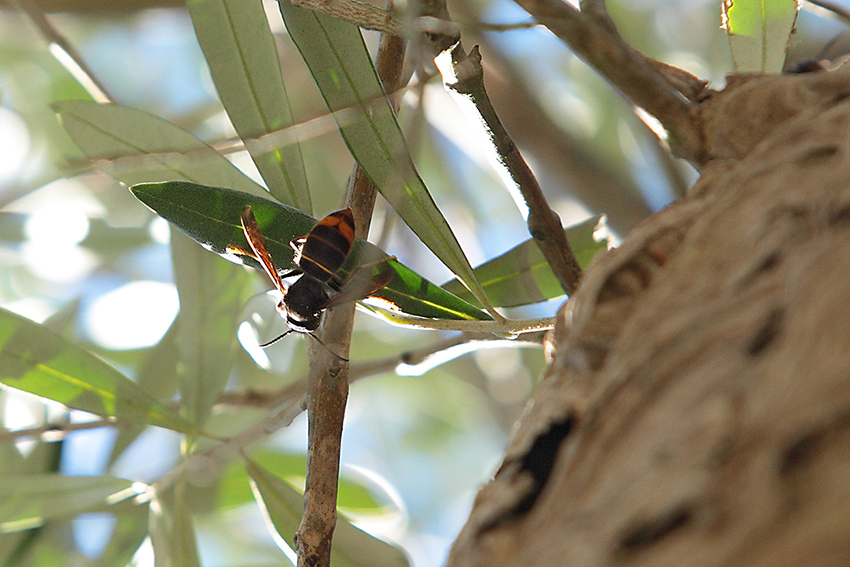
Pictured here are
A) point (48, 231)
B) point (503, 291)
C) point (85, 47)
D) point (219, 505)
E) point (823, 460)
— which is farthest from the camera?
point (85, 47)

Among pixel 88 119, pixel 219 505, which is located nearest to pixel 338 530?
pixel 88 119

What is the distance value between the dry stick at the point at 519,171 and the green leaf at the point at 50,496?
646 millimetres

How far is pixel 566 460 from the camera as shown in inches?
13.9

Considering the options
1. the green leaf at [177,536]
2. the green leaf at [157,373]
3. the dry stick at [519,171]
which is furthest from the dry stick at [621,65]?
the green leaf at [157,373]

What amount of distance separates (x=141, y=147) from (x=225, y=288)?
290 mm

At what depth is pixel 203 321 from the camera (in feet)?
3.44

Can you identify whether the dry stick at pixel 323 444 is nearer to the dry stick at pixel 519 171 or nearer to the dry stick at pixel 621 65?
the dry stick at pixel 519 171

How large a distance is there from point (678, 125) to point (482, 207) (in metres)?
2.00

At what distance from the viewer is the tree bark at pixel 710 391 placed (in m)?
0.26

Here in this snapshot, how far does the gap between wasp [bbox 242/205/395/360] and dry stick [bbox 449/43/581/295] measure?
0.48 ft

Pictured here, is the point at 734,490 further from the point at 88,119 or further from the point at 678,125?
the point at 88,119

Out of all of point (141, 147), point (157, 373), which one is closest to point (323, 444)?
point (141, 147)

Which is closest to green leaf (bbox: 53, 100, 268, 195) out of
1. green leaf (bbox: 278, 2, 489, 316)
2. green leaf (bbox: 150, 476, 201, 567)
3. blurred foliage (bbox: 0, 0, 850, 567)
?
blurred foliage (bbox: 0, 0, 850, 567)

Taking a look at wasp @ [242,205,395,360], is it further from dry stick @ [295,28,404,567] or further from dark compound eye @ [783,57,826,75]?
dark compound eye @ [783,57,826,75]
